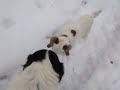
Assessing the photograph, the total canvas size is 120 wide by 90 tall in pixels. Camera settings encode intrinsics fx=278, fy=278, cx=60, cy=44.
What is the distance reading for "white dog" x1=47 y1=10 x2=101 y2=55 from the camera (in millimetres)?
4449

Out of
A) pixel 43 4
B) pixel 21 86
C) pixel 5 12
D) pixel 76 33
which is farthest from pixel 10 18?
pixel 21 86

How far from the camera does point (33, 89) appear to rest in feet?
10.1

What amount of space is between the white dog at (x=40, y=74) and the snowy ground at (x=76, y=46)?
3.70ft

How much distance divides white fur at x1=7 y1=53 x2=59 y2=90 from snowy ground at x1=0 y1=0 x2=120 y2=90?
1187mm

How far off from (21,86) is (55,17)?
2.59 m

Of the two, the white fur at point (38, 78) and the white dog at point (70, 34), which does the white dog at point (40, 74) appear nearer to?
the white fur at point (38, 78)

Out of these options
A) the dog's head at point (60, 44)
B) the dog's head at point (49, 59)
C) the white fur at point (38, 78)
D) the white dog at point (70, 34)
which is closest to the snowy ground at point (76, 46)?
the white dog at point (70, 34)

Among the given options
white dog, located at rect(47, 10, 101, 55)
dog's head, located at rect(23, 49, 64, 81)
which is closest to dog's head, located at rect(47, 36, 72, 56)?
white dog, located at rect(47, 10, 101, 55)

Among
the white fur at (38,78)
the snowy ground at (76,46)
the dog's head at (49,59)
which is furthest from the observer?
the snowy ground at (76,46)

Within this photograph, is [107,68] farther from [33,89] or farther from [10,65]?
[33,89]

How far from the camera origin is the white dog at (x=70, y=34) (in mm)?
4449

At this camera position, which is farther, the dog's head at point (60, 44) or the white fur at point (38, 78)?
the dog's head at point (60, 44)

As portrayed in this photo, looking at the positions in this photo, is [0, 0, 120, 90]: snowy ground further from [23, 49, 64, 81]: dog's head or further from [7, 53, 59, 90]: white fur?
[7, 53, 59, 90]: white fur

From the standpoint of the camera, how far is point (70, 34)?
474 centimetres
